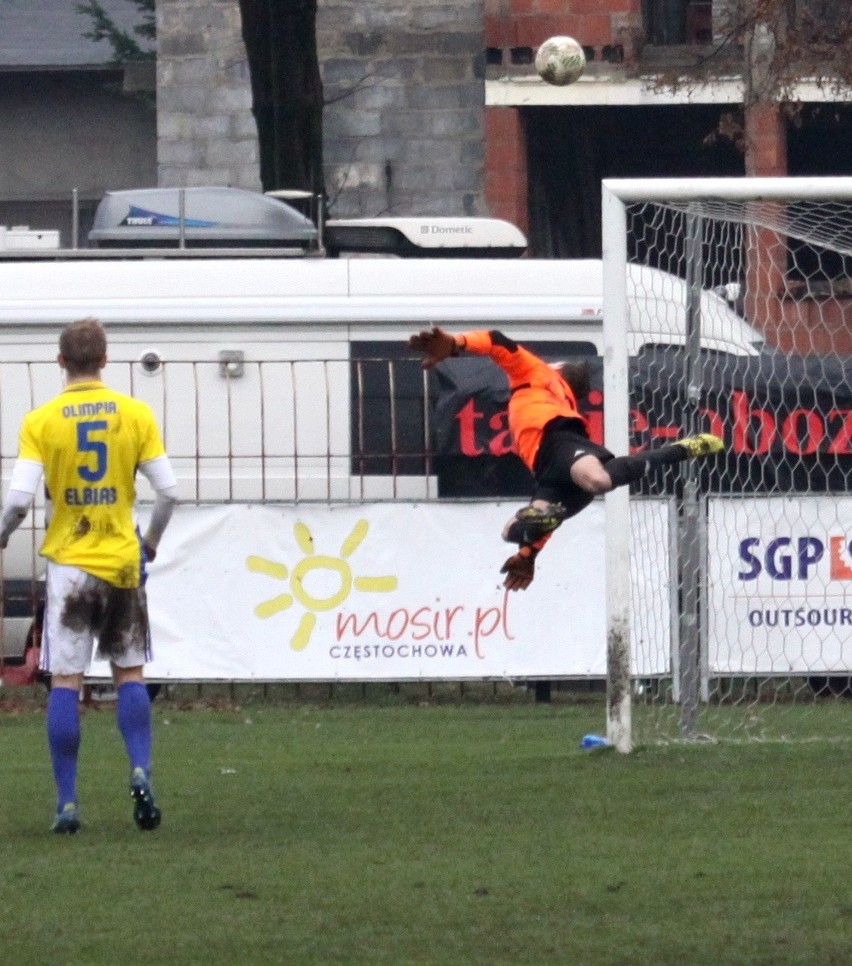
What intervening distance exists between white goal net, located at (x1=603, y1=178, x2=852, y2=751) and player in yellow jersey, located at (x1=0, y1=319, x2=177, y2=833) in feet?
11.1

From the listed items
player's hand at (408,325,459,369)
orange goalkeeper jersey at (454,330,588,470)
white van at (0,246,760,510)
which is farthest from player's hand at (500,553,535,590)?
white van at (0,246,760,510)

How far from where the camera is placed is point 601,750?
9.89 metres

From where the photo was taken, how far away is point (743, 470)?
1334 cm

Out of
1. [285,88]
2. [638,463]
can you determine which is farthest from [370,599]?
[285,88]

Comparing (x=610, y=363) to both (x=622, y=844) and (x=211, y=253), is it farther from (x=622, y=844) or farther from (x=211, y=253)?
(x=211, y=253)

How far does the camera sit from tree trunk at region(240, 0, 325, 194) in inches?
780

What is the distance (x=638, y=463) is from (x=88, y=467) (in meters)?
2.38

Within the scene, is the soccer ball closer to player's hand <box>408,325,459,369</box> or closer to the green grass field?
the green grass field

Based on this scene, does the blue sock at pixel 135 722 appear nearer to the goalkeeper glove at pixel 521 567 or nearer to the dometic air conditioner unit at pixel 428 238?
the goalkeeper glove at pixel 521 567

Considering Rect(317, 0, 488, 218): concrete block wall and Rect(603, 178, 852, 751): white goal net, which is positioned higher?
Rect(317, 0, 488, 218): concrete block wall

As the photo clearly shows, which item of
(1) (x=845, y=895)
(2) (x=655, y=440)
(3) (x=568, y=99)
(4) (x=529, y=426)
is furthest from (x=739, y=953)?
(3) (x=568, y=99)

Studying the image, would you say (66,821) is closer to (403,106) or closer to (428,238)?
(428,238)

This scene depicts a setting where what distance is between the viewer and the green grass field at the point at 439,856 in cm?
580

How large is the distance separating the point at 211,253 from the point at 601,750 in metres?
5.74
